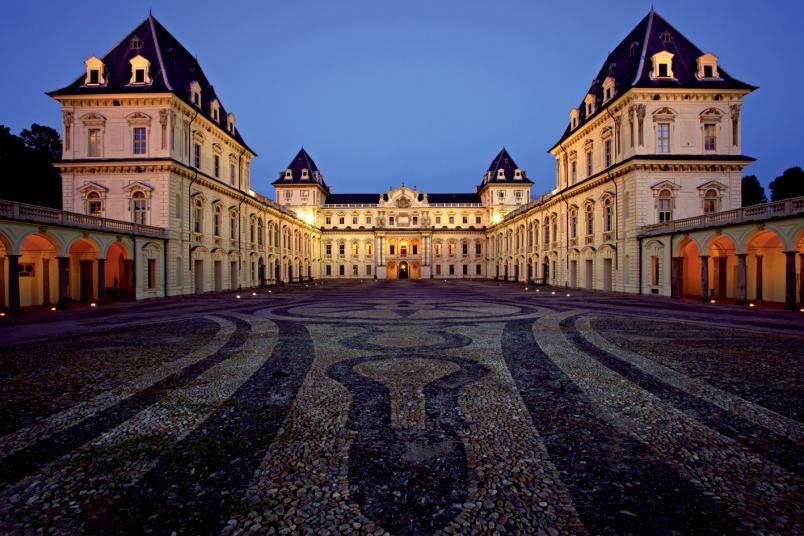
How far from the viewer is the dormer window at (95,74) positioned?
94.7 feet

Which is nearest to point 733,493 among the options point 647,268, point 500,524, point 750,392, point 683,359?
point 500,524

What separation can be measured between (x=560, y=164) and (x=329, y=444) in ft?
→ 145

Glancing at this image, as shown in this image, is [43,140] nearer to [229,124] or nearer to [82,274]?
[229,124]

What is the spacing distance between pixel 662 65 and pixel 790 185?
30.6 metres

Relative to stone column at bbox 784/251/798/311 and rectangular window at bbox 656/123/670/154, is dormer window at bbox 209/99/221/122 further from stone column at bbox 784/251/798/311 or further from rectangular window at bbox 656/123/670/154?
stone column at bbox 784/251/798/311

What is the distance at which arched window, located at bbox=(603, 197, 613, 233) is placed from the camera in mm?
31609

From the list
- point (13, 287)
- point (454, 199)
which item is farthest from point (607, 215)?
point (454, 199)

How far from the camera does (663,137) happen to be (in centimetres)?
2894

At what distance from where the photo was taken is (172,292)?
1109 inches

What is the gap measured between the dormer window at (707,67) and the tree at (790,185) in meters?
25.0

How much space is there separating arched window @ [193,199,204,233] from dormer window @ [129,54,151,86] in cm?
952

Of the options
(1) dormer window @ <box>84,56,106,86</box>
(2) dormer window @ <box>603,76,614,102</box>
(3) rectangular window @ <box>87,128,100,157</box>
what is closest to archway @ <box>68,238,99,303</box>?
(3) rectangular window @ <box>87,128,100,157</box>

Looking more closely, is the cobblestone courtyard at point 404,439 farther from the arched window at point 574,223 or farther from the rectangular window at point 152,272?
the arched window at point 574,223

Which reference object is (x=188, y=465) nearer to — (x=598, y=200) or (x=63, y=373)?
(x=63, y=373)
